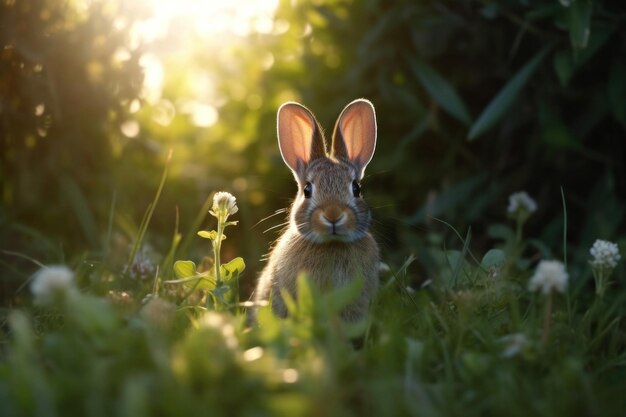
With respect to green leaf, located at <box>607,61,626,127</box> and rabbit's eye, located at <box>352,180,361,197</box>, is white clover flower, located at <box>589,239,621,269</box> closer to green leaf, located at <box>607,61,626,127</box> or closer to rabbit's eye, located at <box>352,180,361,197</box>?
rabbit's eye, located at <box>352,180,361,197</box>

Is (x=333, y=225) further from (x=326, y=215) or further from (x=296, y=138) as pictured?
(x=296, y=138)

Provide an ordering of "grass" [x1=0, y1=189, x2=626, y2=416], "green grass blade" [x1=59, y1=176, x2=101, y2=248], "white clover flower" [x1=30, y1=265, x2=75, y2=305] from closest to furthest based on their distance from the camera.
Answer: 1. "grass" [x1=0, y1=189, x2=626, y2=416]
2. "white clover flower" [x1=30, y1=265, x2=75, y2=305]
3. "green grass blade" [x1=59, y1=176, x2=101, y2=248]

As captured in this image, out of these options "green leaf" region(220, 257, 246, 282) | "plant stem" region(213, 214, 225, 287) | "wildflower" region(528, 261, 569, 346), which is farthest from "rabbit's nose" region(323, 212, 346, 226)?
"wildflower" region(528, 261, 569, 346)

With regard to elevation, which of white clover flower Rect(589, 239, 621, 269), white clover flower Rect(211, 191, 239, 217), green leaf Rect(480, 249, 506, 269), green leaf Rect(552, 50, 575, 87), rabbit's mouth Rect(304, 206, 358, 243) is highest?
green leaf Rect(552, 50, 575, 87)

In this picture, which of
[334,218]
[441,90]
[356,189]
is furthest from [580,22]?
[334,218]

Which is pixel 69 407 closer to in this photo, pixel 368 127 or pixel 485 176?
pixel 368 127

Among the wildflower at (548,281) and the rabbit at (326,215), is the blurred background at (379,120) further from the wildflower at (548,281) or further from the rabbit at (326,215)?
the wildflower at (548,281)

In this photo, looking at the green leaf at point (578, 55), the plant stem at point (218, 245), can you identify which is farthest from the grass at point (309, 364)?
the green leaf at point (578, 55)
